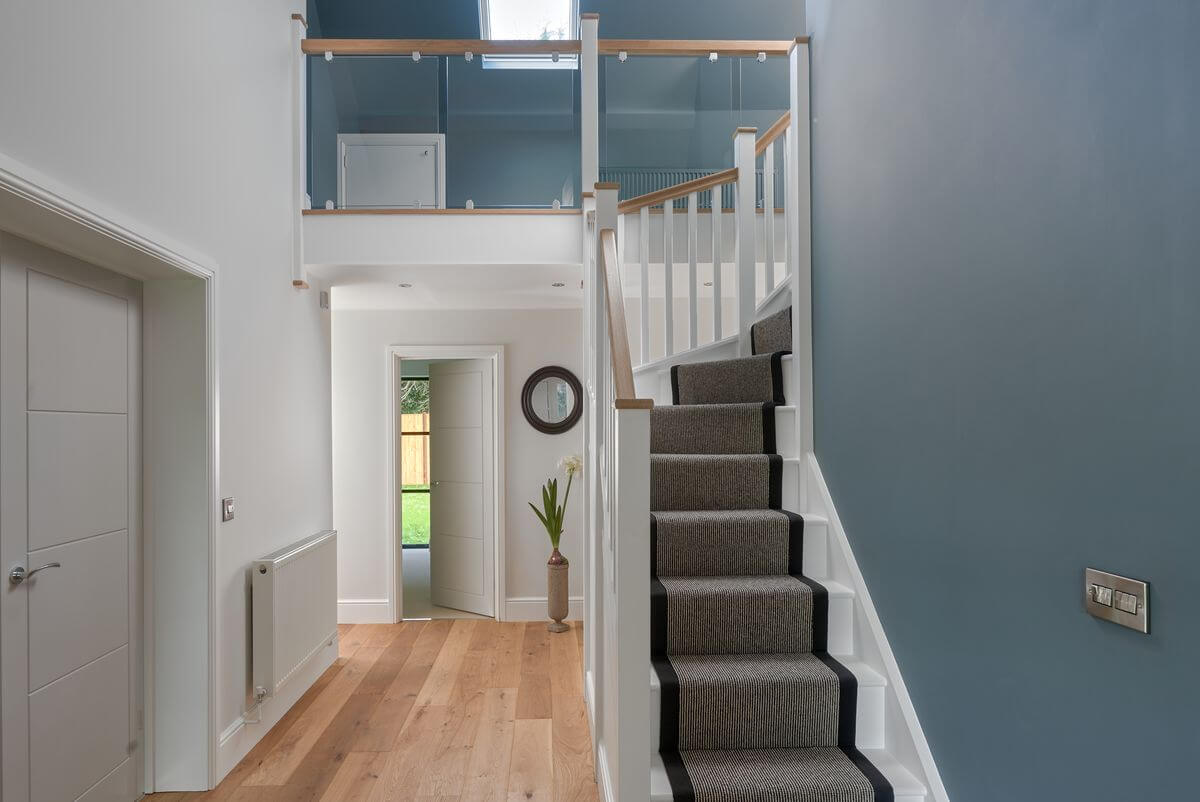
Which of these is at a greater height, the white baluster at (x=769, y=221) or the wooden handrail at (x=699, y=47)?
the wooden handrail at (x=699, y=47)

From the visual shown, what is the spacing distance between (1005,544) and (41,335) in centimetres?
266

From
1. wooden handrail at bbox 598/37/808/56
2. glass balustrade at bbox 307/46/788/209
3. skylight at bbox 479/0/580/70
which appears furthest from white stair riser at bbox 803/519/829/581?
Answer: skylight at bbox 479/0/580/70

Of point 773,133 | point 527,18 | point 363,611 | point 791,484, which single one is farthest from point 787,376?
point 527,18

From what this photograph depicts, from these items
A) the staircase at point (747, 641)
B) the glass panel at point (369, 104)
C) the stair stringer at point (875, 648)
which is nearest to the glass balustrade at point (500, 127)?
the glass panel at point (369, 104)

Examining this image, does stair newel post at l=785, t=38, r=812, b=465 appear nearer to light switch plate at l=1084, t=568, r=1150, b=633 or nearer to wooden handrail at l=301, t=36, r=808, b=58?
wooden handrail at l=301, t=36, r=808, b=58

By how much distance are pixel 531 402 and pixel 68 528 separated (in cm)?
326

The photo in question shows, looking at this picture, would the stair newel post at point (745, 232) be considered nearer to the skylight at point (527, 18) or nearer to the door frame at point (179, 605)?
the door frame at point (179, 605)

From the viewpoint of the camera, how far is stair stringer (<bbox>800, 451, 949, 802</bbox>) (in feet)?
6.33

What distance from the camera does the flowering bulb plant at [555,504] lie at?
199 inches

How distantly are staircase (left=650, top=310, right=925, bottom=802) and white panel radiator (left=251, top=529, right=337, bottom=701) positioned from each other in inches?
68.3

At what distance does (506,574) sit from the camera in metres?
5.37

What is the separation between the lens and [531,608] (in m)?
5.36

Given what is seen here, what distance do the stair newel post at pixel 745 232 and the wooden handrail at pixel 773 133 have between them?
0.05 m

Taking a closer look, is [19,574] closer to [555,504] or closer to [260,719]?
[260,719]
